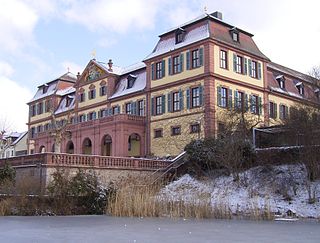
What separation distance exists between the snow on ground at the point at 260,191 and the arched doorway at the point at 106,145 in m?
17.2

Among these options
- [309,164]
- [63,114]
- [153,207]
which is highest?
[63,114]

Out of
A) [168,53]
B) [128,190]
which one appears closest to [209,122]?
[168,53]

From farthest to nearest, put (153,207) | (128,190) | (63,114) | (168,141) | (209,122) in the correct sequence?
1. (63,114)
2. (168,141)
3. (209,122)
4. (128,190)
5. (153,207)

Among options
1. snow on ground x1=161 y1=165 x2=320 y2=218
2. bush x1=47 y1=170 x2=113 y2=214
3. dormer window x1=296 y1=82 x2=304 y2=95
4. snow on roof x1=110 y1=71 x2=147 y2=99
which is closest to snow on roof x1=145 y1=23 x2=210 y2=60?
snow on roof x1=110 y1=71 x2=147 y2=99

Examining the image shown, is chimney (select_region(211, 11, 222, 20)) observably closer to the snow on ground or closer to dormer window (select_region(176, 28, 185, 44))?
dormer window (select_region(176, 28, 185, 44))

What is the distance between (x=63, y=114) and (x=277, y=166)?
124 ft

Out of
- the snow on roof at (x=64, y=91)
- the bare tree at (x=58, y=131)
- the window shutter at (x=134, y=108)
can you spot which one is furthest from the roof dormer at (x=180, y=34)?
the snow on roof at (x=64, y=91)

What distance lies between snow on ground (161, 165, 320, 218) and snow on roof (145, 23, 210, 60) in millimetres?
14537

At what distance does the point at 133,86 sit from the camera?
47.9 meters

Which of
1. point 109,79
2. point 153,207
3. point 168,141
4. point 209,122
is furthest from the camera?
point 109,79

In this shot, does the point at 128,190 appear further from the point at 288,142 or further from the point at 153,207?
the point at 288,142

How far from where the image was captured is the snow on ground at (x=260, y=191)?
20.2 m

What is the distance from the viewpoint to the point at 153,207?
758 inches

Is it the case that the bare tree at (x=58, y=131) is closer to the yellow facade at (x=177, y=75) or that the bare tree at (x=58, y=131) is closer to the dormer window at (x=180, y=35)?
the yellow facade at (x=177, y=75)
